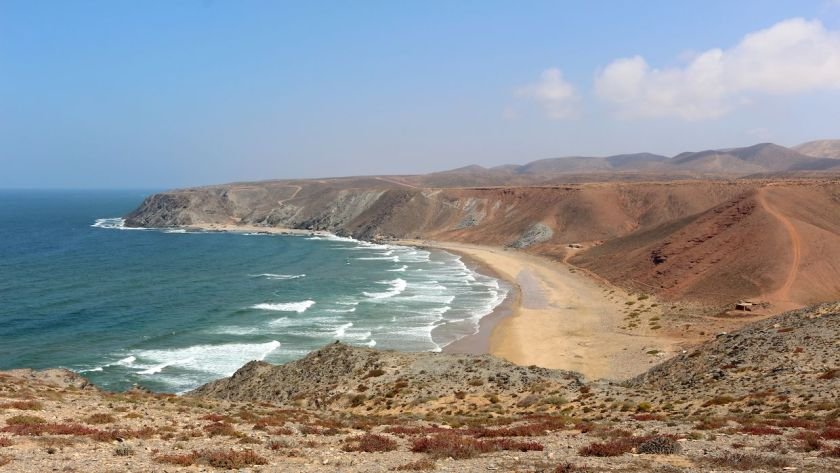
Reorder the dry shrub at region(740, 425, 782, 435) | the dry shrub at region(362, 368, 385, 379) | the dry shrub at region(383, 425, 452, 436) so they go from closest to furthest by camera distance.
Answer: the dry shrub at region(740, 425, 782, 435) < the dry shrub at region(383, 425, 452, 436) < the dry shrub at region(362, 368, 385, 379)

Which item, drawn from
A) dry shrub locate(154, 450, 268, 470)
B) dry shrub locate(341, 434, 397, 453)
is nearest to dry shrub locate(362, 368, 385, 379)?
dry shrub locate(341, 434, 397, 453)

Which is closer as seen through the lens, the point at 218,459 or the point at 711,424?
the point at 218,459

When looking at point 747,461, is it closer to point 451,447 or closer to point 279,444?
point 451,447

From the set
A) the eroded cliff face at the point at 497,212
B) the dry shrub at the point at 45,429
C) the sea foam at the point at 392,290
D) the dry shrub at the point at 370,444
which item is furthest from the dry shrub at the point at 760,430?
the eroded cliff face at the point at 497,212

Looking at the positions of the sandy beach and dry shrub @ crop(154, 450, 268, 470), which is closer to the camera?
dry shrub @ crop(154, 450, 268, 470)

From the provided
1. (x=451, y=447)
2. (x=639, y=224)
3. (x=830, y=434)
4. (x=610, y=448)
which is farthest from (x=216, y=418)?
(x=639, y=224)

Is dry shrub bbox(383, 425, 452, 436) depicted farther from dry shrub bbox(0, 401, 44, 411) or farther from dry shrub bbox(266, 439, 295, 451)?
dry shrub bbox(0, 401, 44, 411)

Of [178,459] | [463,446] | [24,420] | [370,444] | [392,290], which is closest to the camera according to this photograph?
[178,459]
